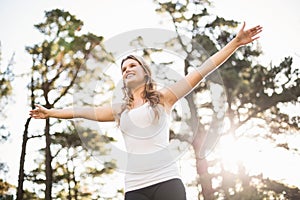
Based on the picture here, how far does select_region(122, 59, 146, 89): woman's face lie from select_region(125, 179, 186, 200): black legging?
681mm

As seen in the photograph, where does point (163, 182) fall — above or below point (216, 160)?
below

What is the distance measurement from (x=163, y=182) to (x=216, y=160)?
1090cm

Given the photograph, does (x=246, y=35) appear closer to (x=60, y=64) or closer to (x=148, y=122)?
(x=148, y=122)

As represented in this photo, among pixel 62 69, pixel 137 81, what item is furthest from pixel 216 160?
pixel 137 81

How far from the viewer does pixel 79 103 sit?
1349cm

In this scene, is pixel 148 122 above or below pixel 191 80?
below

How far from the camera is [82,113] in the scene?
107 inches

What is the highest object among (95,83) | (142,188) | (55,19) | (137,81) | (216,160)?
(55,19)

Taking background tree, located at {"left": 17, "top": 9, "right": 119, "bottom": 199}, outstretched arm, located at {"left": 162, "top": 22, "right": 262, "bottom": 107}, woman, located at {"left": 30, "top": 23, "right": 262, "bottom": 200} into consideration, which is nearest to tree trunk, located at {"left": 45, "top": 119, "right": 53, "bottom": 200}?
background tree, located at {"left": 17, "top": 9, "right": 119, "bottom": 199}

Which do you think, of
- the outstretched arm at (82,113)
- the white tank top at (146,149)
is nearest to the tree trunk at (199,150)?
the outstretched arm at (82,113)

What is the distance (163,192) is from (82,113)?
877mm

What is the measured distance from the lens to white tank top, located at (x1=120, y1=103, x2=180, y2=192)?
7.18 ft

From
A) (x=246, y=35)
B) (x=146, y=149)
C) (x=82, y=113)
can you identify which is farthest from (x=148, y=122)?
(x=246, y=35)

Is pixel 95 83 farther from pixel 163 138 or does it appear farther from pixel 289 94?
pixel 163 138
